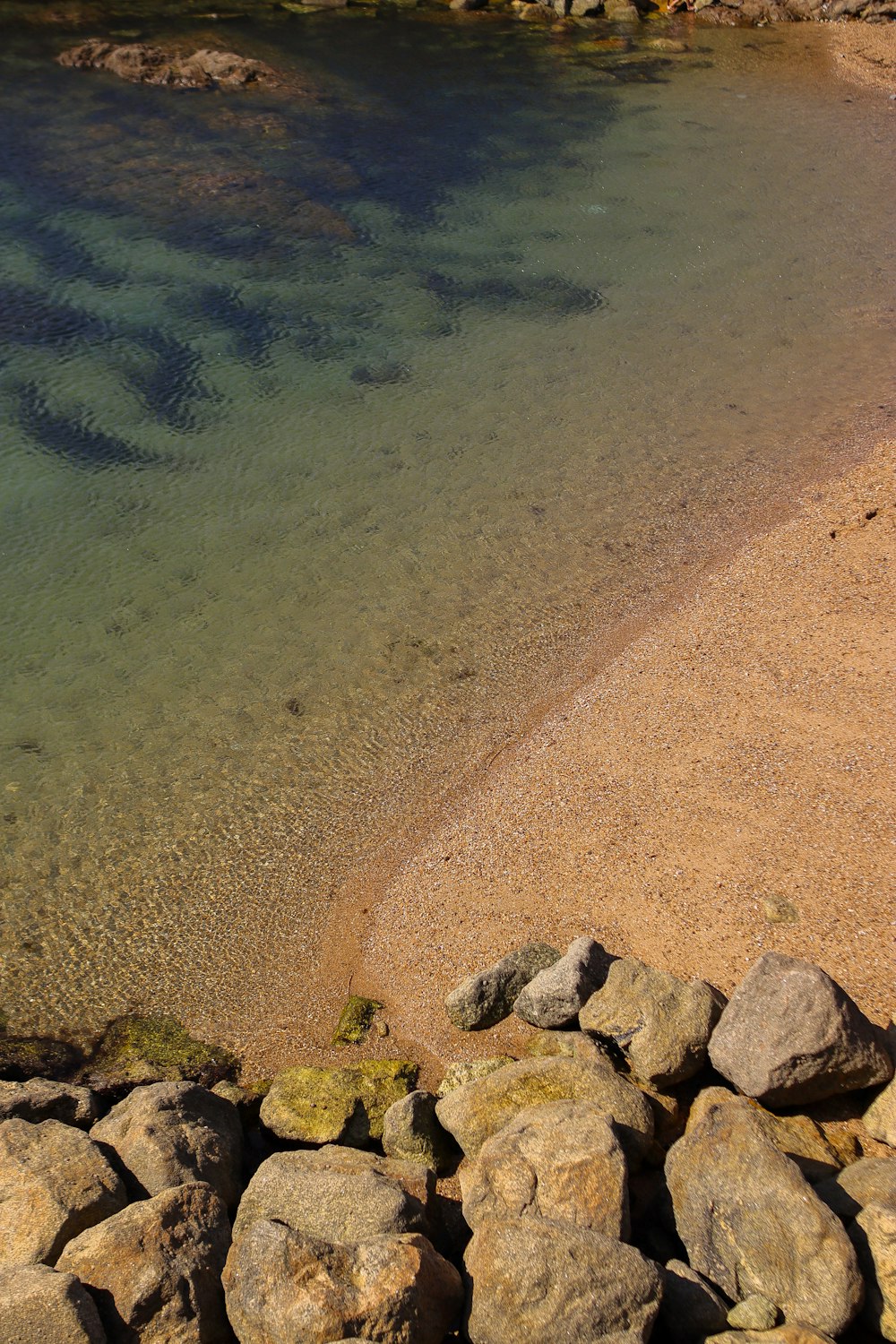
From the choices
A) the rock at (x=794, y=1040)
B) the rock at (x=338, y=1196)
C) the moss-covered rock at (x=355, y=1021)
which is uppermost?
the rock at (x=794, y=1040)

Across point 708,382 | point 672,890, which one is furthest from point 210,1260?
point 708,382

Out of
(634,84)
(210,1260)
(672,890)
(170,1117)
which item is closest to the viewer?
(210,1260)

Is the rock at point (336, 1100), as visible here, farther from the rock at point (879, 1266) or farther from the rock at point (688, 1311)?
the rock at point (879, 1266)

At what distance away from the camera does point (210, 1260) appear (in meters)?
3.93

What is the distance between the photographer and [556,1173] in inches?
156

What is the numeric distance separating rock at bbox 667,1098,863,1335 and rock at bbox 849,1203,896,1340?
4.5 inches

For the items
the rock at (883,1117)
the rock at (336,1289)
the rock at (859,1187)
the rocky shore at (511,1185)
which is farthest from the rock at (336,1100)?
the rock at (883,1117)

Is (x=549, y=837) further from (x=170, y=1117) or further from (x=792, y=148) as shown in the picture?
(x=792, y=148)

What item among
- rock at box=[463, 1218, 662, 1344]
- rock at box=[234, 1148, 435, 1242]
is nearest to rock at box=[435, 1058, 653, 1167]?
rock at box=[234, 1148, 435, 1242]

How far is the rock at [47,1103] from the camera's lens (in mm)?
4598

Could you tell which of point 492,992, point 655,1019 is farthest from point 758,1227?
point 492,992

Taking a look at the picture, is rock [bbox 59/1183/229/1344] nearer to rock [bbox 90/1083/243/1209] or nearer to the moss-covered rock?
rock [bbox 90/1083/243/1209]

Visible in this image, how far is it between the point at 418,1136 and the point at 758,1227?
1.32 m

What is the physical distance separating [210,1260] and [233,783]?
315 centimetres
